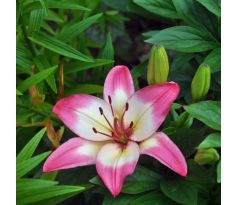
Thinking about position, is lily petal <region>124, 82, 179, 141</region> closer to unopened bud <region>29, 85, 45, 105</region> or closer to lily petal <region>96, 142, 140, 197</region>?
lily petal <region>96, 142, 140, 197</region>

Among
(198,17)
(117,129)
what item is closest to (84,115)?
(117,129)

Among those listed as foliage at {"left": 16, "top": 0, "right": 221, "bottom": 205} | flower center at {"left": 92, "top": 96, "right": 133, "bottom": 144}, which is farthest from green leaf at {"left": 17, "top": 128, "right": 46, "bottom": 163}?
flower center at {"left": 92, "top": 96, "right": 133, "bottom": 144}

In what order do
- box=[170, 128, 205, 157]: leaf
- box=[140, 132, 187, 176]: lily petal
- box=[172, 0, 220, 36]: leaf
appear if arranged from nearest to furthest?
box=[140, 132, 187, 176]: lily petal, box=[170, 128, 205, 157]: leaf, box=[172, 0, 220, 36]: leaf

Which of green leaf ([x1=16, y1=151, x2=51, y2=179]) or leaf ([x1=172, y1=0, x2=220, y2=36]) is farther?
leaf ([x1=172, y1=0, x2=220, y2=36])

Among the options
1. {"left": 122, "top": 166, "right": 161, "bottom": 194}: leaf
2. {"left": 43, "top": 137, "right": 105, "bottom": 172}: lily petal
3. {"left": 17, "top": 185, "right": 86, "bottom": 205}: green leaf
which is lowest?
{"left": 122, "top": 166, "right": 161, "bottom": 194}: leaf

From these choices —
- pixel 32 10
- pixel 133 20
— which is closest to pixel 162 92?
pixel 32 10

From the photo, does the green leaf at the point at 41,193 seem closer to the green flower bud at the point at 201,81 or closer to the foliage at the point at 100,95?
the foliage at the point at 100,95
